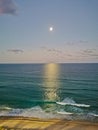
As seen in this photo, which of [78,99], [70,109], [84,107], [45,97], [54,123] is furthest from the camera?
[45,97]

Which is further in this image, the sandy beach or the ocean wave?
the ocean wave

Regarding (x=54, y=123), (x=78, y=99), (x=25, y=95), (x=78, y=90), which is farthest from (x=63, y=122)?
(x=78, y=90)

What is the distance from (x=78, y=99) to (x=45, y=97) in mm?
5967

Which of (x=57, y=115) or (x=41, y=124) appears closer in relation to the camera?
(x=41, y=124)

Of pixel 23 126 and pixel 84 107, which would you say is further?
pixel 84 107

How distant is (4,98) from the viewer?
1523 inches

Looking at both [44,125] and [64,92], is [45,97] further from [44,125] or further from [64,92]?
[44,125]

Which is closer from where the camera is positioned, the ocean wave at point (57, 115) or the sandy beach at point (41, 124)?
the sandy beach at point (41, 124)

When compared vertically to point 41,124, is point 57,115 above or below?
below

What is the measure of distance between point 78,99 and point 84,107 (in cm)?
681

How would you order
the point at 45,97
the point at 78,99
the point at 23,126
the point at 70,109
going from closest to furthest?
the point at 23,126
the point at 70,109
the point at 78,99
the point at 45,97

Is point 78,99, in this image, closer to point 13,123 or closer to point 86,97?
point 86,97

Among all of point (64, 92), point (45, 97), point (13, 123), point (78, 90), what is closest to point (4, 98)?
point (45, 97)

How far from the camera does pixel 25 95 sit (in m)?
41.6
